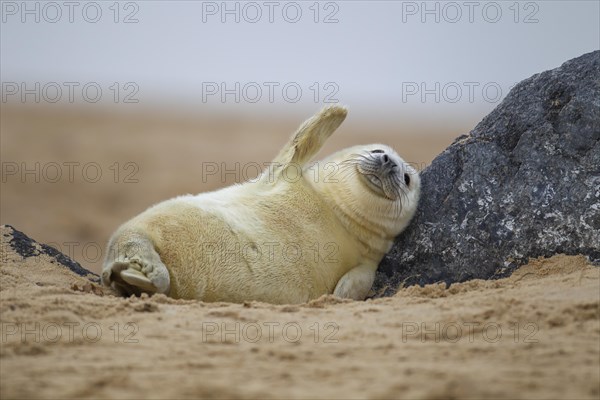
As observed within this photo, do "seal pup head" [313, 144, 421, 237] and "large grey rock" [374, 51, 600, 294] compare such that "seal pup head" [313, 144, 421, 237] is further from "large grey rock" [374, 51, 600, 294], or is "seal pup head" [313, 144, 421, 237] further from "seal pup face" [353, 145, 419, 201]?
"large grey rock" [374, 51, 600, 294]

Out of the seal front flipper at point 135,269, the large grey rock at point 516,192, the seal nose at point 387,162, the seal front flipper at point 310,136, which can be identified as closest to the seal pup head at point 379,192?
the seal nose at point 387,162

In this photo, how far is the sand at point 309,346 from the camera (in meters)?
2.75

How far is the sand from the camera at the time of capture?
2754 millimetres

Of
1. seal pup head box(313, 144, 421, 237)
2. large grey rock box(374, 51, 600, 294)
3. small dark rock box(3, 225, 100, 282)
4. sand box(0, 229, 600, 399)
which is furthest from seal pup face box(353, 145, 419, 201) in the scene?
small dark rock box(3, 225, 100, 282)

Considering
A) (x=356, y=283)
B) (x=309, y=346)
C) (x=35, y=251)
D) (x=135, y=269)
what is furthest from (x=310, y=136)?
(x=309, y=346)

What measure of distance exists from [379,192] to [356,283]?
0.64 m

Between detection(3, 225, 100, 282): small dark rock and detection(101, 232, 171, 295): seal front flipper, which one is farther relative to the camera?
detection(3, 225, 100, 282): small dark rock

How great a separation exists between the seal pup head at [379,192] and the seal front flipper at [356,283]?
308 millimetres

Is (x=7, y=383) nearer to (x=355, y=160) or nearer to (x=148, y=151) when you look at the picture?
(x=355, y=160)

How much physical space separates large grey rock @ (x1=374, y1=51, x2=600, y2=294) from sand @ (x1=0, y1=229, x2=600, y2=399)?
598 millimetres

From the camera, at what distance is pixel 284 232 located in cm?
518

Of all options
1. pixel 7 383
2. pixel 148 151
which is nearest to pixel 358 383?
pixel 7 383

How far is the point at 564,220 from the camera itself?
16.1 feet

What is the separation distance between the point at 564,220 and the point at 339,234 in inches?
53.5
